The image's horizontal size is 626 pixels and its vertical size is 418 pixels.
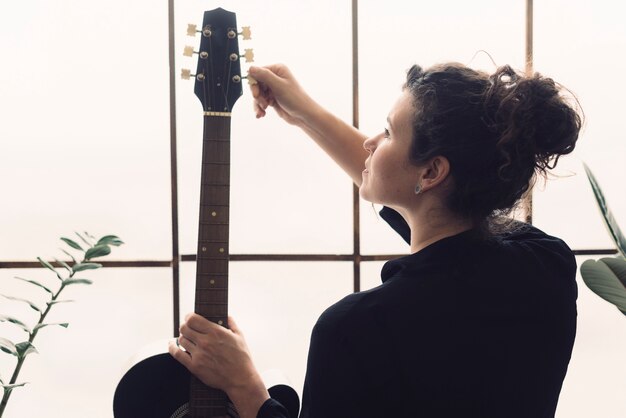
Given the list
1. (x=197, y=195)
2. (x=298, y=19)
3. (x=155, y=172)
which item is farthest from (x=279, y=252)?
(x=298, y=19)

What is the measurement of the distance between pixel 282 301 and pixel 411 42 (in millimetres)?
839

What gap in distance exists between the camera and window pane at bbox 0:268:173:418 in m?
1.66

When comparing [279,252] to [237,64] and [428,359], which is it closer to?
[237,64]

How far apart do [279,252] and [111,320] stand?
512 mm

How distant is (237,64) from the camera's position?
3.84 feet

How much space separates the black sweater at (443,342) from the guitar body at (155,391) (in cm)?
37

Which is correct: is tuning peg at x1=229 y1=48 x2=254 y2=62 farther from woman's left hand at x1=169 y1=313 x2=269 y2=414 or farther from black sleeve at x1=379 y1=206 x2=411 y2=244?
woman's left hand at x1=169 y1=313 x2=269 y2=414

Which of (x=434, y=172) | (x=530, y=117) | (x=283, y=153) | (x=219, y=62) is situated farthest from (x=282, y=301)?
(x=530, y=117)

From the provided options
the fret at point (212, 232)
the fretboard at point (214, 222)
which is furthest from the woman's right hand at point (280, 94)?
the fret at point (212, 232)

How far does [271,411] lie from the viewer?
0.99 metres

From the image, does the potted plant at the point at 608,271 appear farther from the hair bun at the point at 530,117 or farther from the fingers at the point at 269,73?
the fingers at the point at 269,73

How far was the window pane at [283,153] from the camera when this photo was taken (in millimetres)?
1653

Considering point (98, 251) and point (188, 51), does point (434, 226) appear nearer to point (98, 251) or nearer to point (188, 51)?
point (188, 51)

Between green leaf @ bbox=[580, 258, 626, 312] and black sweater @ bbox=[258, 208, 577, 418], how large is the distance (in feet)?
1.37
